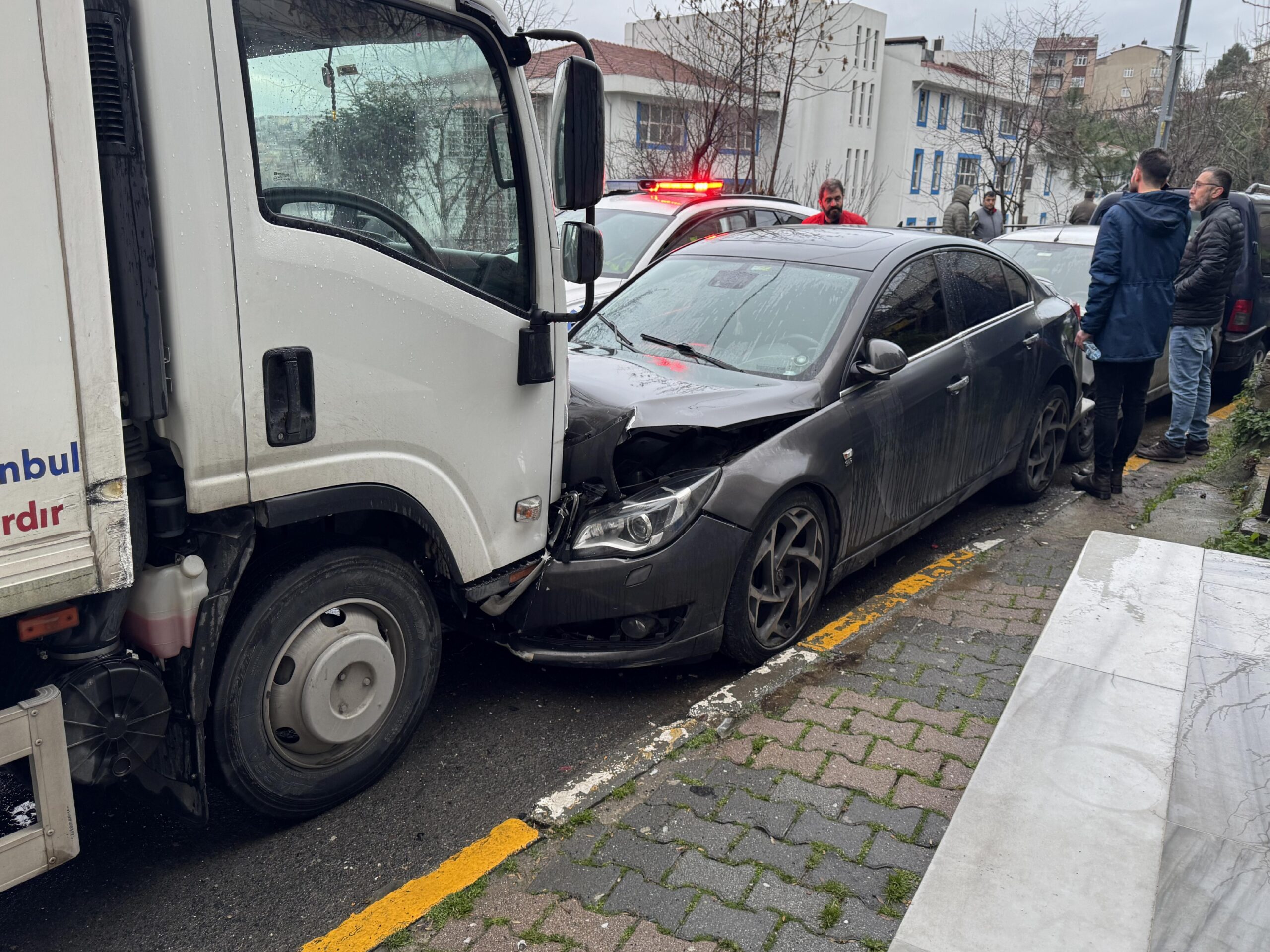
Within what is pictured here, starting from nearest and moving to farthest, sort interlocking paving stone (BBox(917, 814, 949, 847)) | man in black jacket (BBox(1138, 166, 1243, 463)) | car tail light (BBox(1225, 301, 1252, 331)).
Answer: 1. interlocking paving stone (BBox(917, 814, 949, 847))
2. man in black jacket (BBox(1138, 166, 1243, 463))
3. car tail light (BBox(1225, 301, 1252, 331))

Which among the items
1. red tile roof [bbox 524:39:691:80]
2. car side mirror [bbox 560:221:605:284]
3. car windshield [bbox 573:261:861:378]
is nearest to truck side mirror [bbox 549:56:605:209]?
car side mirror [bbox 560:221:605:284]

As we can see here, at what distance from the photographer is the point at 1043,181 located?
51.9m

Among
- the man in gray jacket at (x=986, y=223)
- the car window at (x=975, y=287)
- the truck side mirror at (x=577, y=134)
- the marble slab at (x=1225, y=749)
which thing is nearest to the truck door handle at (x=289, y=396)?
the truck side mirror at (x=577, y=134)

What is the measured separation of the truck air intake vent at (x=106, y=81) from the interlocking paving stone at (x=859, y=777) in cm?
274

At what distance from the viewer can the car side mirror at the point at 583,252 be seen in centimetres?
347

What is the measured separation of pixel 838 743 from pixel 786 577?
86 cm

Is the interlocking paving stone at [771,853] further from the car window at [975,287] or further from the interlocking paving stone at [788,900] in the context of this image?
the car window at [975,287]

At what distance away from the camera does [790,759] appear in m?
3.44

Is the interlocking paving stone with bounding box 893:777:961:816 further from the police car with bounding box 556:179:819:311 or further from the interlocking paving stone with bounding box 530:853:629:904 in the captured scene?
the police car with bounding box 556:179:819:311

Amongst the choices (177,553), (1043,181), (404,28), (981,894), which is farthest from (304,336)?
(1043,181)

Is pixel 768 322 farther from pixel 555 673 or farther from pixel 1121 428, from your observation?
pixel 1121 428

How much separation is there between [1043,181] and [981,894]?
55.9 meters

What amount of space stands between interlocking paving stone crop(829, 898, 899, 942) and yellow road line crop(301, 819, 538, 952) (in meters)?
0.93

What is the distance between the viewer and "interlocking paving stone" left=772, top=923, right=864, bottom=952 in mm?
2562
